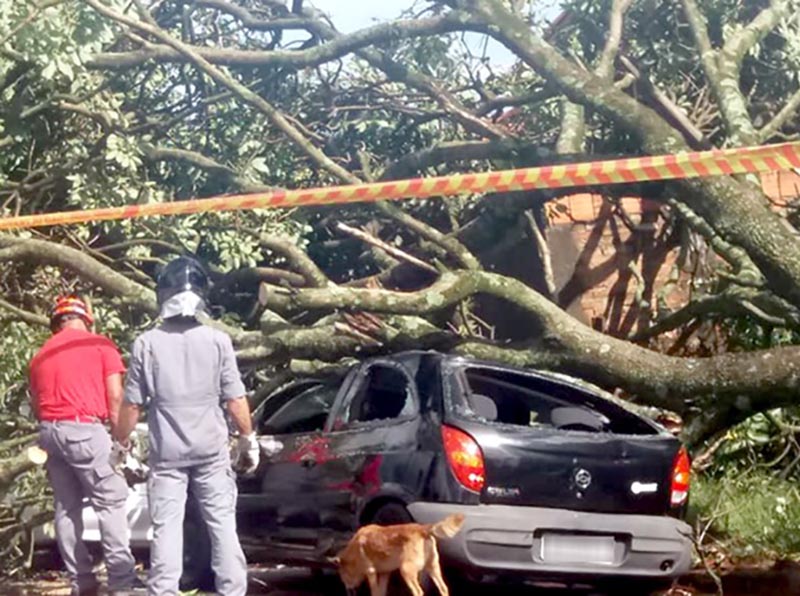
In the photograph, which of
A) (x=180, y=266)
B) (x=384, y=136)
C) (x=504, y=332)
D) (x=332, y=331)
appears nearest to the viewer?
(x=180, y=266)

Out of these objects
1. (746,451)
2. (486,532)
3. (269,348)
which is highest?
(269,348)

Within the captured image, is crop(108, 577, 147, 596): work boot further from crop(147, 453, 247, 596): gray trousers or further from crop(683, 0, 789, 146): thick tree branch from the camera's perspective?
crop(683, 0, 789, 146): thick tree branch

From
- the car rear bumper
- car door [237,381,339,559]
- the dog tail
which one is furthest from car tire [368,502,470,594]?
car door [237,381,339,559]

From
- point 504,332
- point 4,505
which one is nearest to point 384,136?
point 504,332

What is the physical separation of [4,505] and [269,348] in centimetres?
221

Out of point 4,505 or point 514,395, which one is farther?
point 4,505

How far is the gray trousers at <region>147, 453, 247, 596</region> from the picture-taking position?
647 centimetres

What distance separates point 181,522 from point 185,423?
0.49 metres

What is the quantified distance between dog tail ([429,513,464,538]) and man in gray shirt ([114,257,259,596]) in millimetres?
949

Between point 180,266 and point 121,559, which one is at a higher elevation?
point 180,266

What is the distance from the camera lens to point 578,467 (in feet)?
23.4

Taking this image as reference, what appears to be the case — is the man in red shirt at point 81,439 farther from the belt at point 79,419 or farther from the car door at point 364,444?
the car door at point 364,444

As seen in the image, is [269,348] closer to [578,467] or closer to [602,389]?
[602,389]

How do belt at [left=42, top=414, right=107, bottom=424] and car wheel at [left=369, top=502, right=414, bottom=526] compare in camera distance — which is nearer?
car wheel at [left=369, top=502, right=414, bottom=526]
